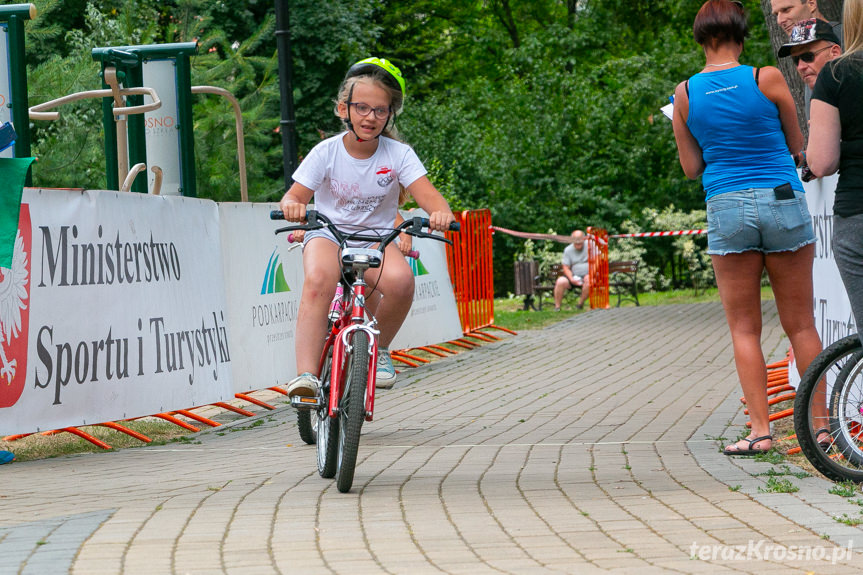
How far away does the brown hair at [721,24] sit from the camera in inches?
236

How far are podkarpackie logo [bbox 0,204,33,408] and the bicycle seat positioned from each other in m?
2.36

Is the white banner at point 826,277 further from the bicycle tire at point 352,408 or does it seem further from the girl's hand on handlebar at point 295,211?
the girl's hand on handlebar at point 295,211

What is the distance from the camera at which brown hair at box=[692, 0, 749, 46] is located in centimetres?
600

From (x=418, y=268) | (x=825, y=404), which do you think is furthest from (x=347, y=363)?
(x=418, y=268)

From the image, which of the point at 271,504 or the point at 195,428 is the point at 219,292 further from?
the point at 271,504

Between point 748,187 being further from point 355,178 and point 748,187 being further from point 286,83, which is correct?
point 286,83

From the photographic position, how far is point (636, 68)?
31.4 m

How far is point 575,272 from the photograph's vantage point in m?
22.2

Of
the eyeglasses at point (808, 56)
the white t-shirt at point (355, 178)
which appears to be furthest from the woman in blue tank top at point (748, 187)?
the white t-shirt at point (355, 178)

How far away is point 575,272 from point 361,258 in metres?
16.9

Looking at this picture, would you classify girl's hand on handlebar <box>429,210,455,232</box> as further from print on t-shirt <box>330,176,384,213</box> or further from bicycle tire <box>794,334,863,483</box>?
bicycle tire <box>794,334,863,483</box>

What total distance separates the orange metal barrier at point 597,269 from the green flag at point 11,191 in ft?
52.2

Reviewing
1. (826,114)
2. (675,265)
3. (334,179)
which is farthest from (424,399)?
(675,265)

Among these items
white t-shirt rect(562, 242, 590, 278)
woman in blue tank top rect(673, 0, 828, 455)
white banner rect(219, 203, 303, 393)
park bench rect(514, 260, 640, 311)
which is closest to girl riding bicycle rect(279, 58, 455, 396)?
woman in blue tank top rect(673, 0, 828, 455)
